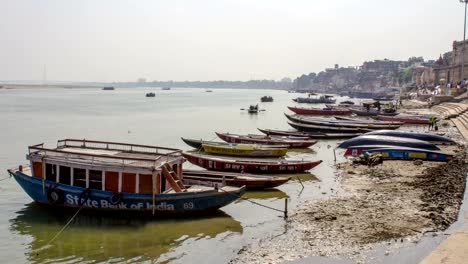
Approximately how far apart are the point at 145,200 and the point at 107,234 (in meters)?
1.94

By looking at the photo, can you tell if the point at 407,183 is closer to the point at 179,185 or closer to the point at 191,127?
the point at 179,185

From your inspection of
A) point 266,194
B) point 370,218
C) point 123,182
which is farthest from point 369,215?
point 123,182

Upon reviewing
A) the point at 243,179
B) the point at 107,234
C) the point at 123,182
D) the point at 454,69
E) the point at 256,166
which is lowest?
the point at 107,234

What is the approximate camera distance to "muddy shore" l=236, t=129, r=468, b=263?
14516 mm

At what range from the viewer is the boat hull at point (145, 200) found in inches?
711

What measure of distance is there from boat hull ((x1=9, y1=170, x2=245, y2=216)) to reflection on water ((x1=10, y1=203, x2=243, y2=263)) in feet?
1.38

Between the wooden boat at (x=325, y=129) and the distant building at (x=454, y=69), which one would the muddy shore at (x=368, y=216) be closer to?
the wooden boat at (x=325, y=129)

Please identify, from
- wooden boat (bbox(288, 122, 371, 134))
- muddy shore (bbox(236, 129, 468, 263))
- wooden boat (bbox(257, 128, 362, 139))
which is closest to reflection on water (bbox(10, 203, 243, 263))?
muddy shore (bbox(236, 129, 468, 263))

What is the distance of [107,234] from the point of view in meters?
16.9

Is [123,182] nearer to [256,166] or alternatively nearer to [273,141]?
[256,166]

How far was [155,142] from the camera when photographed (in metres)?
44.5

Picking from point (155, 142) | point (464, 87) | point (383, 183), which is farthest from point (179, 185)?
point (464, 87)

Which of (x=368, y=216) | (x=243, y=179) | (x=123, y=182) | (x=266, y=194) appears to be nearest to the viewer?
(x=368, y=216)

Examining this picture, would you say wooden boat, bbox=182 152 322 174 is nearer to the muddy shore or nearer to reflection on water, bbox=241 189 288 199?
the muddy shore
